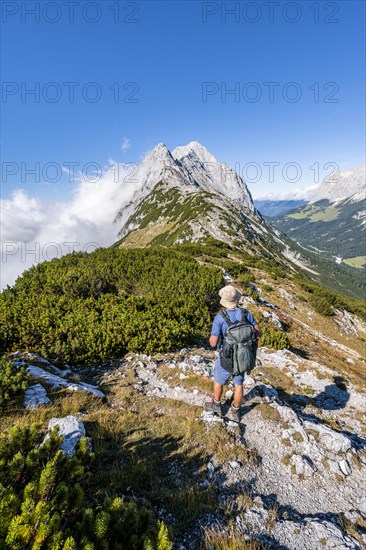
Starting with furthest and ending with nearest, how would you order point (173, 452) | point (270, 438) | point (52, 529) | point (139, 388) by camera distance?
point (139, 388) → point (270, 438) → point (173, 452) → point (52, 529)

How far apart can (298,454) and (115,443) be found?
4167 millimetres

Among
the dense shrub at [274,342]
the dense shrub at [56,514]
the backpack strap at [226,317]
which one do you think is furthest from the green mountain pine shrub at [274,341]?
the dense shrub at [56,514]

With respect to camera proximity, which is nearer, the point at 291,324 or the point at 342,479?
the point at 342,479

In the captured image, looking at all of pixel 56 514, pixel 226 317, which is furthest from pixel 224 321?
pixel 56 514

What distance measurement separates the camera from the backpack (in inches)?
255

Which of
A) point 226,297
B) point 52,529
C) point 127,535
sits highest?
point 226,297

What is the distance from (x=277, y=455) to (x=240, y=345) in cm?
262

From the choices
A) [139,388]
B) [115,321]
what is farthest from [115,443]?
[115,321]

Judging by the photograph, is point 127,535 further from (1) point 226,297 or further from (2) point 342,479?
(2) point 342,479

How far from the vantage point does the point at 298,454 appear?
6.46 m

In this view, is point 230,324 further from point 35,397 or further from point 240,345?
point 35,397

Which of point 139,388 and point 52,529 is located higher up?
point 52,529

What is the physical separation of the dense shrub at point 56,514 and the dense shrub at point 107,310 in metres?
7.78

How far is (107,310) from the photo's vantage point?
14.1 metres
